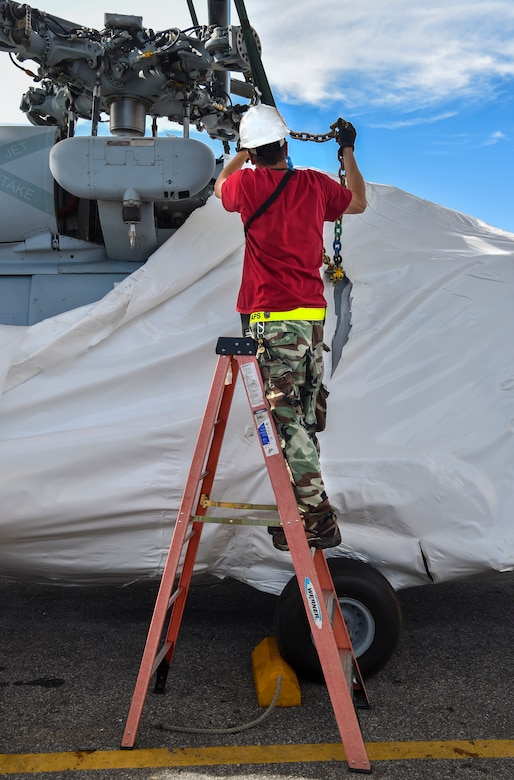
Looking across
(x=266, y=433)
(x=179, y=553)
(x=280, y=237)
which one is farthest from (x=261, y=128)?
(x=179, y=553)

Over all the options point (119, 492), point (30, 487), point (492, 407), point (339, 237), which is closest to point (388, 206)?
point (339, 237)

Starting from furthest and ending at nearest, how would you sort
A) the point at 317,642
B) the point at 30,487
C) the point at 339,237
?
the point at 339,237 < the point at 30,487 < the point at 317,642

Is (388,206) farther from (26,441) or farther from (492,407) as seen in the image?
(26,441)

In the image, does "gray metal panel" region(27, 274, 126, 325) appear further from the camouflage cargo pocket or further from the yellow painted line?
the yellow painted line

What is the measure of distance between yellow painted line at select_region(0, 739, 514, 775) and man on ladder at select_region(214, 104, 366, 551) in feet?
2.36

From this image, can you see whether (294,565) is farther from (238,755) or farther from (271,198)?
(271,198)

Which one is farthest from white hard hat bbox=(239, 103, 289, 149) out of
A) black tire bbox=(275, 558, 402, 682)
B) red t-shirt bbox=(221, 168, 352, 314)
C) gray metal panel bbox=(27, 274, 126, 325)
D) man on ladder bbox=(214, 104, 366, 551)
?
black tire bbox=(275, 558, 402, 682)

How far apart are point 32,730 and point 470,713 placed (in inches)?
67.3

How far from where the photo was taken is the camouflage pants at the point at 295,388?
2.61 meters

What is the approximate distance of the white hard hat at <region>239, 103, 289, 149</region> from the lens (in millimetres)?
2674

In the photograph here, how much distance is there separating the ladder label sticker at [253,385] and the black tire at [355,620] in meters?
0.94

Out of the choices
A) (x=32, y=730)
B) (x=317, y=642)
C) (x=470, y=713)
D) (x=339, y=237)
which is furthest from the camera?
(x=339, y=237)

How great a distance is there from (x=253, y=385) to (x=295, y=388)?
191 millimetres

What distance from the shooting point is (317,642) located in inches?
97.2
